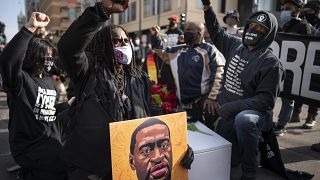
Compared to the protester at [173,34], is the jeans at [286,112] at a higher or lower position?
lower

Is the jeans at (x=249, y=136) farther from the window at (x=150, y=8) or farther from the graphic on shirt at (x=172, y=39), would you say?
the window at (x=150, y=8)

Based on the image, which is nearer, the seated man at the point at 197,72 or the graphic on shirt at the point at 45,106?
the graphic on shirt at the point at 45,106

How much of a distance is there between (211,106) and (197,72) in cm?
52

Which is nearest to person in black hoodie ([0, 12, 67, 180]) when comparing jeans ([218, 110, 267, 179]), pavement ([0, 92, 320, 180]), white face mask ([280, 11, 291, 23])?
pavement ([0, 92, 320, 180])

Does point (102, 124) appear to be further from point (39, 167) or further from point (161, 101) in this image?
point (161, 101)

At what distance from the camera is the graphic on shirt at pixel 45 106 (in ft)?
9.55

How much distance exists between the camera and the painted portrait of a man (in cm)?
193

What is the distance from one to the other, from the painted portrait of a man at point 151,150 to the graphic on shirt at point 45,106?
1.43m

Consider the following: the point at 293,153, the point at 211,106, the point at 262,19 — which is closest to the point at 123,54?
the point at 262,19

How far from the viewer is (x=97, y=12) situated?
1507 mm

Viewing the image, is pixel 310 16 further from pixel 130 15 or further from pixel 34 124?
pixel 130 15

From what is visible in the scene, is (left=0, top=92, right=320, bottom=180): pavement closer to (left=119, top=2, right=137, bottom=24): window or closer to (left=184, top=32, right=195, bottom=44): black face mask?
(left=184, top=32, right=195, bottom=44): black face mask

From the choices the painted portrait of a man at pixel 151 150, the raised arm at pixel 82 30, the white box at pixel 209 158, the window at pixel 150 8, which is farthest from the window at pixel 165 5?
the raised arm at pixel 82 30

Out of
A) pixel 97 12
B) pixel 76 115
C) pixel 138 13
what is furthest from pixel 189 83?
pixel 138 13
